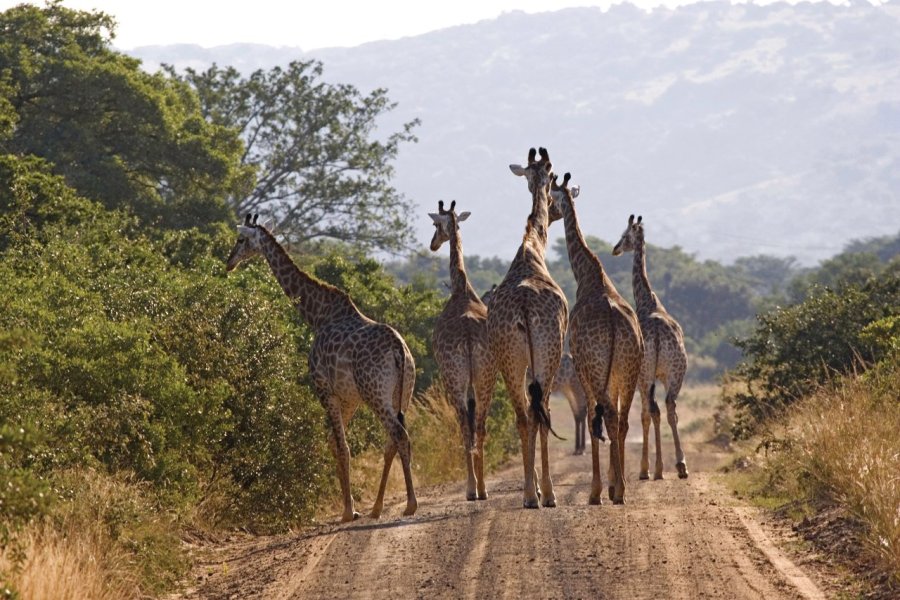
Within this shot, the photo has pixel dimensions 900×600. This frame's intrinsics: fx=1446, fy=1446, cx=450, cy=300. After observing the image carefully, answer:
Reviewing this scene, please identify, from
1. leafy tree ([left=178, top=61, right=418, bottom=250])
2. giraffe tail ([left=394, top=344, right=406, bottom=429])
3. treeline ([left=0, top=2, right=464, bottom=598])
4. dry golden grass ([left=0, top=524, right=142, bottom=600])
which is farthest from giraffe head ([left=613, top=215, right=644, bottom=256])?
leafy tree ([left=178, top=61, right=418, bottom=250])

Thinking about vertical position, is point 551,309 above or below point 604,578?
above

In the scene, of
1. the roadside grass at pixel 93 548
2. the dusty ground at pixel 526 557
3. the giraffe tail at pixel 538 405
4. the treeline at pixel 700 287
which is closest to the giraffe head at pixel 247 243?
the dusty ground at pixel 526 557

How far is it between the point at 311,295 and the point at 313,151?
1148 inches

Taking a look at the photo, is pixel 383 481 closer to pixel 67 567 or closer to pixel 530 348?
pixel 530 348

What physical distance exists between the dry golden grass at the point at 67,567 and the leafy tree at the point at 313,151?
33740mm

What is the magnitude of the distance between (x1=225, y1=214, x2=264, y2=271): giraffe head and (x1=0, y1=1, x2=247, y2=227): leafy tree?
10012mm

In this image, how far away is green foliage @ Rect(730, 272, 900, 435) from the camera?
22531 millimetres

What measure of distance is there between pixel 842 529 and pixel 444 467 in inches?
Result: 368

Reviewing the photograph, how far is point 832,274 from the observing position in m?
74.6

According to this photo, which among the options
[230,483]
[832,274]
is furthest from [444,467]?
[832,274]

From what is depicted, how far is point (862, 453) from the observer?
531 inches

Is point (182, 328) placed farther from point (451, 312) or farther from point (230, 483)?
point (451, 312)

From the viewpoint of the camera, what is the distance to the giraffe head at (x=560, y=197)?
1858 cm

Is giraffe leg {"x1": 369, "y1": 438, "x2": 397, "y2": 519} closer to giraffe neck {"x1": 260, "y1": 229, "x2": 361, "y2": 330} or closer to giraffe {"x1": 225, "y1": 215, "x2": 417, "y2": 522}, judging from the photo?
giraffe {"x1": 225, "y1": 215, "x2": 417, "y2": 522}
